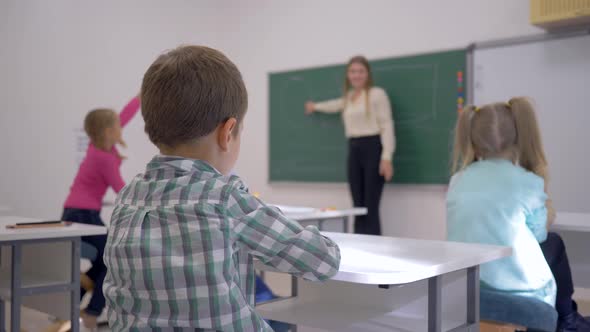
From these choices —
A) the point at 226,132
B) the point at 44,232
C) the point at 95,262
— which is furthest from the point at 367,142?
the point at 226,132

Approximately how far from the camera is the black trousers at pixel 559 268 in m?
2.11

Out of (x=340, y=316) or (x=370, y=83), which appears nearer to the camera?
(x=340, y=316)

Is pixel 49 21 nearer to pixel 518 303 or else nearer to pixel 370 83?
pixel 370 83

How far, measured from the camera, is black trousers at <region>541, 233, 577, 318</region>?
83.1 inches

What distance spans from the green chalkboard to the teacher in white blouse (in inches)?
5.8

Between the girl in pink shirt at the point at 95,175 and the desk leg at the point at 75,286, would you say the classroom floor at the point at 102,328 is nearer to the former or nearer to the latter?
the girl in pink shirt at the point at 95,175

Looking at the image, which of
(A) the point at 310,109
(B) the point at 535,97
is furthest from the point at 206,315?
(A) the point at 310,109

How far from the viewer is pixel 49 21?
15.6 ft

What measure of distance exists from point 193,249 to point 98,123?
2.62 m

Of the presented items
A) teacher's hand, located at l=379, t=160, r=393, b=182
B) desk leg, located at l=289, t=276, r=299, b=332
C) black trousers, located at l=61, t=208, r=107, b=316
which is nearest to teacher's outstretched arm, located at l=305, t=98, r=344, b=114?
teacher's hand, located at l=379, t=160, r=393, b=182

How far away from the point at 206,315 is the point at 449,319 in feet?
2.53

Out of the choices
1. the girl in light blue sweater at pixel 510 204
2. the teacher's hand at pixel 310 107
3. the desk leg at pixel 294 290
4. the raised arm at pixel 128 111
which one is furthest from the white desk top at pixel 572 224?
the raised arm at pixel 128 111

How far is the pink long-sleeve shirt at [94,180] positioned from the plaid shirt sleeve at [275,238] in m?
2.51

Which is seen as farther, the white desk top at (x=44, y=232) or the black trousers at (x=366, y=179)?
the black trousers at (x=366, y=179)
